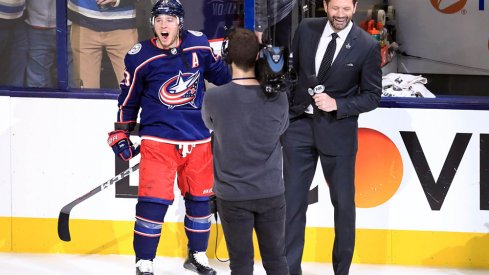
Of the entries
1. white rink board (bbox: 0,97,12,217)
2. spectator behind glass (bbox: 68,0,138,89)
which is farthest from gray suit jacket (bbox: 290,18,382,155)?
white rink board (bbox: 0,97,12,217)

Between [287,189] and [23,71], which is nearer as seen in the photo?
[287,189]

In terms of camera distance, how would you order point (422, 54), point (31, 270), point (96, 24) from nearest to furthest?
point (31, 270)
point (96, 24)
point (422, 54)

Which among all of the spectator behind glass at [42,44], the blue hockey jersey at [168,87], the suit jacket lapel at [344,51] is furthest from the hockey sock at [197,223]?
the spectator behind glass at [42,44]

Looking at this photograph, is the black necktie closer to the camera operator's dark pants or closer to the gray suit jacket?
the gray suit jacket

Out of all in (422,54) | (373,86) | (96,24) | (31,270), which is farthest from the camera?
(422,54)

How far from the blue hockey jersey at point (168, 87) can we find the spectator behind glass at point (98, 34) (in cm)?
81

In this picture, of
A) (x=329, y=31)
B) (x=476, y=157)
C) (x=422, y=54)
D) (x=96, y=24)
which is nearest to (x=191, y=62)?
(x=329, y=31)

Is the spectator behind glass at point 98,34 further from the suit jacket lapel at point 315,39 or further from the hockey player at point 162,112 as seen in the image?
the suit jacket lapel at point 315,39

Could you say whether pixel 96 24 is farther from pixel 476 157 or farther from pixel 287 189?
pixel 476 157

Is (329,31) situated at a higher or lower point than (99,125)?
higher

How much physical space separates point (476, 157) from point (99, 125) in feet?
6.41

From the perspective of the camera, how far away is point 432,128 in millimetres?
5609

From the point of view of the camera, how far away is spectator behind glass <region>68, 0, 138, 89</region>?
5.92 meters

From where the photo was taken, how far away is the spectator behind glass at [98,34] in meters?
5.92
